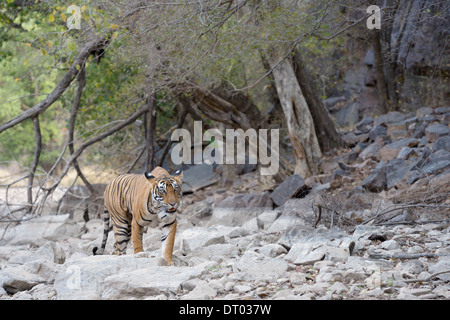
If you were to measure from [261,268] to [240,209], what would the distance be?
A: 5.30 m

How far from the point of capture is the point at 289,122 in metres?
12.6

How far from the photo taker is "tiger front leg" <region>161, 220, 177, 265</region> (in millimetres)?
6455

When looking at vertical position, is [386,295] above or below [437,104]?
below

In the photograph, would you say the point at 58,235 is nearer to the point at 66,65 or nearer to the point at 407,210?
the point at 66,65

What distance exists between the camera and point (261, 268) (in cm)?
532

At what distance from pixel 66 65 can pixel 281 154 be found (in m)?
5.85

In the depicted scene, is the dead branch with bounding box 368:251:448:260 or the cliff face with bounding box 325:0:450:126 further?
the cliff face with bounding box 325:0:450:126

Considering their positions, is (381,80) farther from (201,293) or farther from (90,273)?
(201,293)

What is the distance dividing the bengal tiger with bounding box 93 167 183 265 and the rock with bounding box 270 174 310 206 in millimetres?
3745

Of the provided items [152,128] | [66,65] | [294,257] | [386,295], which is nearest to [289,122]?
[152,128]

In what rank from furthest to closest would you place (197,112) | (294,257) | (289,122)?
(197,112)
(289,122)
(294,257)

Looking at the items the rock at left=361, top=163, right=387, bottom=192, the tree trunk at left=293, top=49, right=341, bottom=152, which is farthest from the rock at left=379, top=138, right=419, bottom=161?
the tree trunk at left=293, top=49, right=341, bottom=152

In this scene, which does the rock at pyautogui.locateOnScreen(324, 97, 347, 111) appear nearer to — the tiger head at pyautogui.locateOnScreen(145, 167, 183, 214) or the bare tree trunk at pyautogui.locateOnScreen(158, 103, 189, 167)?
the bare tree trunk at pyautogui.locateOnScreen(158, 103, 189, 167)

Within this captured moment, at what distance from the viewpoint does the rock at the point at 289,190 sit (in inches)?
417
